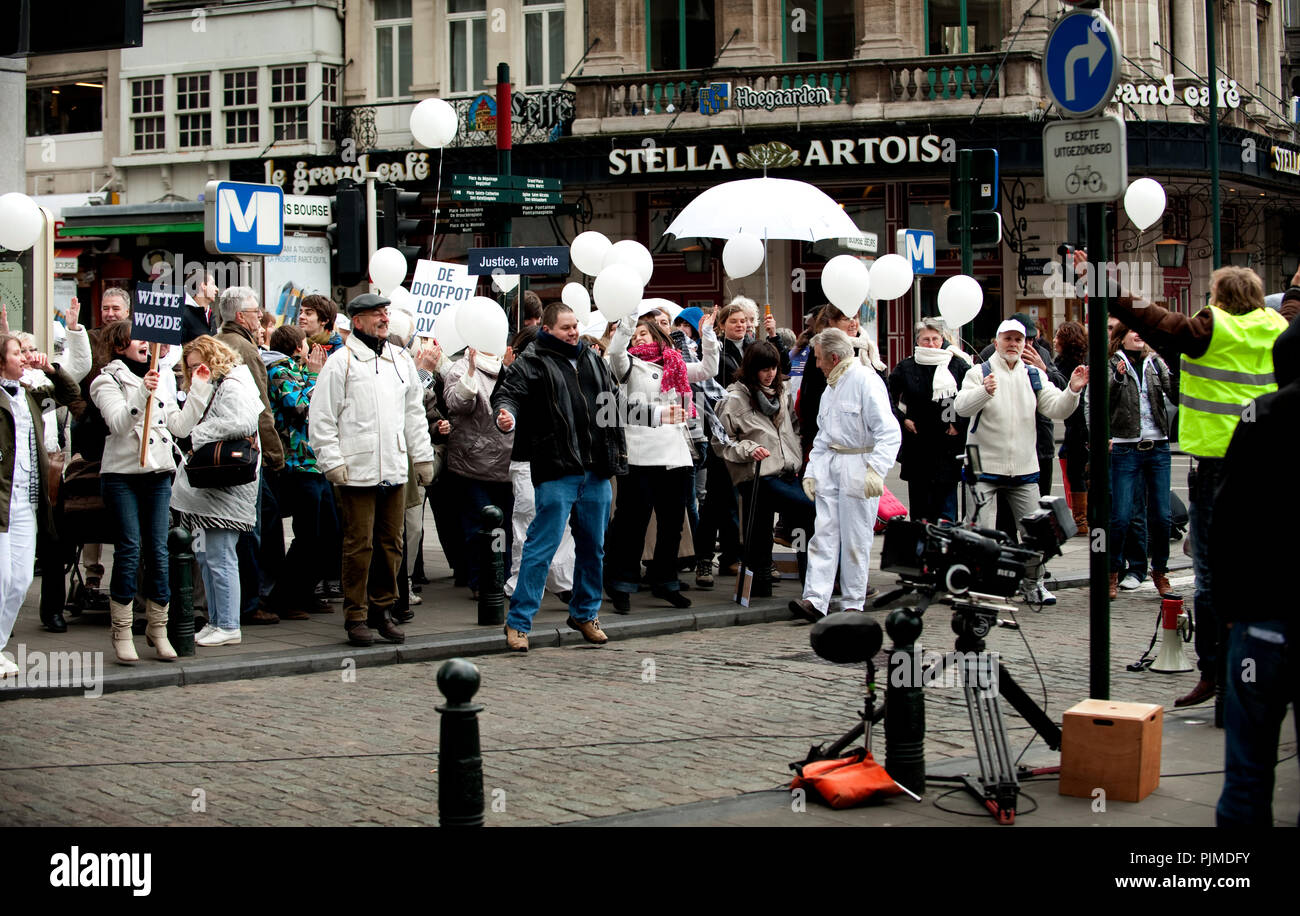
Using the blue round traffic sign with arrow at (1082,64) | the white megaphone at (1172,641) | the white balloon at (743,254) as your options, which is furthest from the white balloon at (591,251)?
the blue round traffic sign with arrow at (1082,64)

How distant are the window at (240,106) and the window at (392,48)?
2.77 metres

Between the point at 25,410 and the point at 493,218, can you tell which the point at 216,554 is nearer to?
the point at 25,410

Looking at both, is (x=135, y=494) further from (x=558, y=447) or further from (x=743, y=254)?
(x=743, y=254)

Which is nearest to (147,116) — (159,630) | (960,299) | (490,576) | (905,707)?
(960,299)

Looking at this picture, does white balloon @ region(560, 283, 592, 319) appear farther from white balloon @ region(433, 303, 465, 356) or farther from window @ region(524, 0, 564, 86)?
window @ region(524, 0, 564, 86)

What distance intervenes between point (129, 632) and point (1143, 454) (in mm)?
7153

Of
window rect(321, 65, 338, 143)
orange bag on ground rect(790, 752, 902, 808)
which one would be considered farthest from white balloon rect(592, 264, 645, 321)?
window rect(321, 65, 338, 143)

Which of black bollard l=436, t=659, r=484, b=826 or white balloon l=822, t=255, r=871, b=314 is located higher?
white balloon l=822, t=255, r=871, b=314

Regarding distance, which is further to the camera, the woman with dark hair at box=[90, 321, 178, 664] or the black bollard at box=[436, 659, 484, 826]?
the woman with dark hair at box=[90, 321, 178, 664]

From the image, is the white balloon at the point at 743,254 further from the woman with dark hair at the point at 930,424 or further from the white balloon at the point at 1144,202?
the white balloon at the point at 1144,202

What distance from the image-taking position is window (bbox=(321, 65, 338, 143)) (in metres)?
33.2

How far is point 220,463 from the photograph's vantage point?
951 cm

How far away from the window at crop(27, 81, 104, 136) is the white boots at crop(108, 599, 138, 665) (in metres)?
29.1
